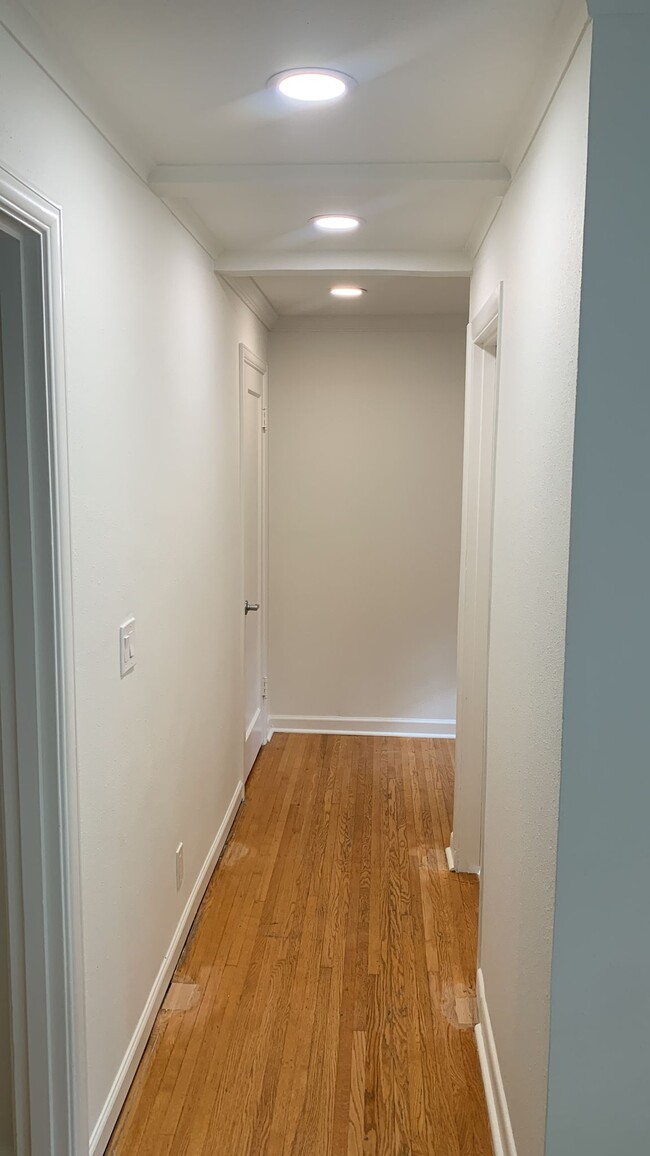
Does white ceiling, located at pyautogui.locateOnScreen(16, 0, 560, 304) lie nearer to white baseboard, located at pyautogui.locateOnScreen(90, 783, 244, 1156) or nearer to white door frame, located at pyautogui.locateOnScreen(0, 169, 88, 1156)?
white door frame, located at pyautogui.locateOnScreen(0, 169, 88, 1156)

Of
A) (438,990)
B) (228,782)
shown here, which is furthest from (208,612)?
(438,990)

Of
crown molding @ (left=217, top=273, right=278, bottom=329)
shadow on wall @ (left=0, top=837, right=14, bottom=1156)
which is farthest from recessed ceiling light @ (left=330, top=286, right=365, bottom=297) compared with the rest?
shadow on wall @ (left=0, top=837, right=14, bottom=1156)

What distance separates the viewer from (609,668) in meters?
1.42

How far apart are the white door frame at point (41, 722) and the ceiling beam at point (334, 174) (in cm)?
72

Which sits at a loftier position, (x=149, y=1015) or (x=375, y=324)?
(x=375, y=324)

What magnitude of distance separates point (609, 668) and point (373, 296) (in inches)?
119

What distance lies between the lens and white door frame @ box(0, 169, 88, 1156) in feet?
5.21

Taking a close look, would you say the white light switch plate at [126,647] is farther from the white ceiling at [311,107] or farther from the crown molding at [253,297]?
the crown molding at [253,297]

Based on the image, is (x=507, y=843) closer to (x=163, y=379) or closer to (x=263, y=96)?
(x=163, y=379)

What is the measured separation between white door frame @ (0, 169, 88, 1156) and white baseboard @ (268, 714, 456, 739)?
3.24m

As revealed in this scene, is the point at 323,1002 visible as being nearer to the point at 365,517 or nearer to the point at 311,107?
the point at 311,107

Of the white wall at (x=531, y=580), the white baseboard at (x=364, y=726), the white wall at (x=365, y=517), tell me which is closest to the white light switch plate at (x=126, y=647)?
the white wall at (x=531, y=580)

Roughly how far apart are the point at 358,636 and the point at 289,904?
6.61 feet

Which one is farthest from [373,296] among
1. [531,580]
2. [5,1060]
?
[5,1060]
